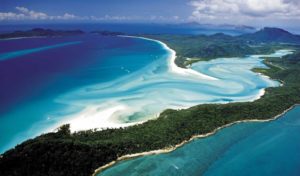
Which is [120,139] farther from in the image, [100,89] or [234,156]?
[100,89]

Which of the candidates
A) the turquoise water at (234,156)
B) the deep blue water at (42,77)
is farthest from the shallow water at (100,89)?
the turquoise water at (234,156)

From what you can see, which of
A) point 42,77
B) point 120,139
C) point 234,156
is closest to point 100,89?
point 42,77

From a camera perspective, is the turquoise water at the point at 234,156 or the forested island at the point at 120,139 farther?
the turquoise water at the point at 234,156

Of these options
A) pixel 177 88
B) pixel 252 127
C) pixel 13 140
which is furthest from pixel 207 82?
pixel 13 140

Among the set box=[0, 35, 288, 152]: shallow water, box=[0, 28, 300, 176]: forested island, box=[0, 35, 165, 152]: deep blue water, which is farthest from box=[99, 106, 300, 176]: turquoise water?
box=[0, 35, 165, 152]: deep blue water

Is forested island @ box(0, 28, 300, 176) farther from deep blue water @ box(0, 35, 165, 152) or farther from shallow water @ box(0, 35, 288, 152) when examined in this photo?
deep blue water @ box(0, 35, 165, 152)

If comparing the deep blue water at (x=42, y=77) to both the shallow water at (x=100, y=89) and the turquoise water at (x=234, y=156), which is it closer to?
the shallow water at (x=100, y=89)
